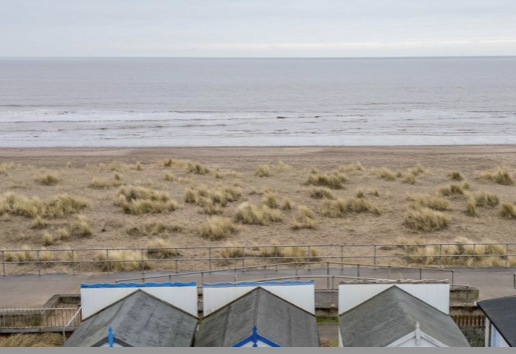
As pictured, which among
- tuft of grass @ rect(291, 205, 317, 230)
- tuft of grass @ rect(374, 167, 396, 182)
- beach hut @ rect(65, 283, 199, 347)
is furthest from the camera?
tuft of grass @ rect(374, 167, 396, 182)

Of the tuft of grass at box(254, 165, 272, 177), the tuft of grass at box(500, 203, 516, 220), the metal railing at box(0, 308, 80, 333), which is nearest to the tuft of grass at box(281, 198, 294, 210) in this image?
the tuft of grass at box(254, 165, 272, 177)

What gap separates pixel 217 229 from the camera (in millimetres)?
24656

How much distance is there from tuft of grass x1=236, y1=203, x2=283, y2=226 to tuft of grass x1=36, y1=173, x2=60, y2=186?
1231 cm

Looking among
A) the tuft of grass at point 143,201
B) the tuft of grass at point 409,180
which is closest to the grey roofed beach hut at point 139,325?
the tuft of grass at point 143,201

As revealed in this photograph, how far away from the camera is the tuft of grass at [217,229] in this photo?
2447cm

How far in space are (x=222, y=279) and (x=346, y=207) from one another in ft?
37.2

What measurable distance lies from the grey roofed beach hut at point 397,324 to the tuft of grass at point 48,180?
2484 cm

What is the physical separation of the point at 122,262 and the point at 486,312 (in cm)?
1118

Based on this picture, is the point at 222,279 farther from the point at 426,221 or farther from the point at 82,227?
the point at 426,221

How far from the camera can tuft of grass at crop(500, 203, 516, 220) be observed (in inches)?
1072

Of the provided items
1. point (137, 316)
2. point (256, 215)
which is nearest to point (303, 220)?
point (256, 215)

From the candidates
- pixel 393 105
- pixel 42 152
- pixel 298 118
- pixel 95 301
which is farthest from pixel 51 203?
pixel 393 105

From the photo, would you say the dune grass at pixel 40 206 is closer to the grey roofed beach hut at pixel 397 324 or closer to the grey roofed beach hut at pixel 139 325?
the grey roofed beach hut at pixel 139 325

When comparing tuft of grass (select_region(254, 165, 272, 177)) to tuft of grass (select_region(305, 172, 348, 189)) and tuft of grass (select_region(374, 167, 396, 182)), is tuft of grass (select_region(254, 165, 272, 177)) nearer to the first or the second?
tuft of grass (select_region(305, 172, 348, 189))
